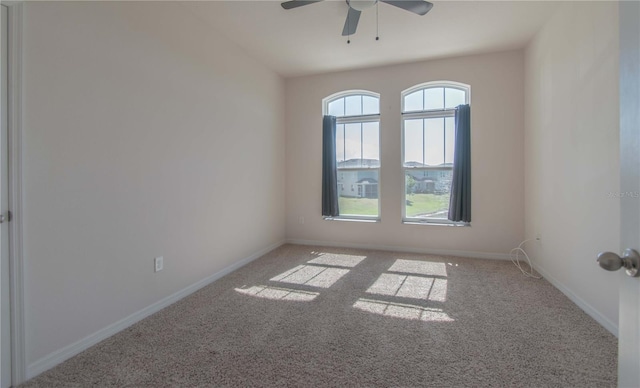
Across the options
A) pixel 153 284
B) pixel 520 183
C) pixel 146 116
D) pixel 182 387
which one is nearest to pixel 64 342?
pixel 153 284

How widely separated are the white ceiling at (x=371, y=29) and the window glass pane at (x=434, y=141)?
92 centimetres

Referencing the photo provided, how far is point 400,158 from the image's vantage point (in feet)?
14.4

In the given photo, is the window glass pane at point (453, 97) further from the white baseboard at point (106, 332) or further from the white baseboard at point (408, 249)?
the white baseboard at point (106, 332)

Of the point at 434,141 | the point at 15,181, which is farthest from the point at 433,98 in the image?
the point at 15,181

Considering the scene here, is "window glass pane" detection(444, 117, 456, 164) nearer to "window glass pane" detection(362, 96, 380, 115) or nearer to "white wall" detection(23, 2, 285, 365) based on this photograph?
"window glass pane" detection(362, 96, 380, 115)

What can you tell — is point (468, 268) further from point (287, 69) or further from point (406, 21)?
point (287, 69)

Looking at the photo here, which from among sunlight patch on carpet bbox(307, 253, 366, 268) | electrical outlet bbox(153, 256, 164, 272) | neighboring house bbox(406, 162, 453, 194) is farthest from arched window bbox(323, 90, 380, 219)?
electrical outlet bbox(153, 256, 164, 272)

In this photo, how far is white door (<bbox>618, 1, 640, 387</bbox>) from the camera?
69cm

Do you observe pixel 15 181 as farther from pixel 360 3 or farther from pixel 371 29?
pixel 371 29

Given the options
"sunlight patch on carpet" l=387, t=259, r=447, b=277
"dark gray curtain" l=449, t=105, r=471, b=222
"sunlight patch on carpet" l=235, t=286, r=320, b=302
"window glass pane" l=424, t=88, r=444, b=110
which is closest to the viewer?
"sunlight patch on carpet" l=235, t=286, r=320, b=302

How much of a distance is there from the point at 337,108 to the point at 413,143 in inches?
53.7

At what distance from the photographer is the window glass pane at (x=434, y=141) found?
4.30 meters

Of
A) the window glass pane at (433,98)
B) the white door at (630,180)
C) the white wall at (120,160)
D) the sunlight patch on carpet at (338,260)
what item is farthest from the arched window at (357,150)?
the white door at (630,180)

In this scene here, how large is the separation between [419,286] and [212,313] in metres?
2.05
